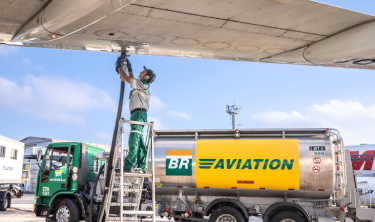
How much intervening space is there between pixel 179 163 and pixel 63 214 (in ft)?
11.8

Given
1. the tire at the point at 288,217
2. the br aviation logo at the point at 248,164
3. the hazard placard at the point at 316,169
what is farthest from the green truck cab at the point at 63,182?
the hazard placard at the point at 316,169

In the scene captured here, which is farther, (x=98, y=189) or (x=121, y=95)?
(x=98, y=189)

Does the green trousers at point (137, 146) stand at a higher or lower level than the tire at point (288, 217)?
higher

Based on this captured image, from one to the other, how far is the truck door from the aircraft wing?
13.1 feet

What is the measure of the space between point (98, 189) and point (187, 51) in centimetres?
510

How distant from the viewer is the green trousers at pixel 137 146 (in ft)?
21.2

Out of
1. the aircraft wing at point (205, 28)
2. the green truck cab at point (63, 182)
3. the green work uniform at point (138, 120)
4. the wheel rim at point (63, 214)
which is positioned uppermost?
the aircraft wing at point (205, 28)

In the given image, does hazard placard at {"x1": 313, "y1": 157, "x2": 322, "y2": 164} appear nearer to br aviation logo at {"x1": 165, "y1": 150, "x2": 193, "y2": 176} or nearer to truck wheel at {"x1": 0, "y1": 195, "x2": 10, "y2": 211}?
br aviation logo at {"x1": 165, "y1": 150, "x2": 193, "y2": 176}

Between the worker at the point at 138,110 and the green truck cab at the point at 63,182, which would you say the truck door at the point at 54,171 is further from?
the worker at the point at 138,110

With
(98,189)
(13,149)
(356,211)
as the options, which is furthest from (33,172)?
(356,211)

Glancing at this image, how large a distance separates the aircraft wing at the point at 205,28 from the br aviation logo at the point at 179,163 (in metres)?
3.05

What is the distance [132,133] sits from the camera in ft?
21.4

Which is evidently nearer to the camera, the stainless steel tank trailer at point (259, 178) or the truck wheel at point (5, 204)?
the stainless steel tank trailer at point (259, 178)

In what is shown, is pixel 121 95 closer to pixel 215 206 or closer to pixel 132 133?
pixel 132 133
